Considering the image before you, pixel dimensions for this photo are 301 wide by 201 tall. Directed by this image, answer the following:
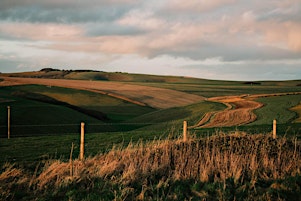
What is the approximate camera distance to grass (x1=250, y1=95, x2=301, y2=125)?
39041 millimetres

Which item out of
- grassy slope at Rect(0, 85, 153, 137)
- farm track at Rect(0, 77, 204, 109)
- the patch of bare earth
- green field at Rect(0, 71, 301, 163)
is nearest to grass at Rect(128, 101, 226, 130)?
green field at Rect(0, 71, 301, 163)

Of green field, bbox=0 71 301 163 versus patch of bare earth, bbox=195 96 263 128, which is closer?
green field, bbox=0 71 301 163

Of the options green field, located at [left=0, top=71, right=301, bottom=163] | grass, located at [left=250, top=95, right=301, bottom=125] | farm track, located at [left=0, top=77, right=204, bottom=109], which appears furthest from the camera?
farm track, located at [left=0, top=77, right=204, bottom=109]

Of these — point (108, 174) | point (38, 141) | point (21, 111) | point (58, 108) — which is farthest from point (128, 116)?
point (108, 174)

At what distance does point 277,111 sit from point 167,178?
35.9m

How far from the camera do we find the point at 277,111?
148ft

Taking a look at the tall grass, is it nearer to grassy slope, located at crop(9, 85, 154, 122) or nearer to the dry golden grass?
the dry golden grass

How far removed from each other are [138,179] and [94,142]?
12.0m

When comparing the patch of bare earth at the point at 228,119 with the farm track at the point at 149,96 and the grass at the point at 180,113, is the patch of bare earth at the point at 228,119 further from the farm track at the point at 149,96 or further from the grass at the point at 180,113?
the farm track at the point at 149,96

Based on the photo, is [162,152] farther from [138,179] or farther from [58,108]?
[58,108]

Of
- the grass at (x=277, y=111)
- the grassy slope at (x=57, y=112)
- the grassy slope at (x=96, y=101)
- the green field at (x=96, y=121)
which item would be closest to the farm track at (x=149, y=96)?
the grassy slope at (x=96, y=101)

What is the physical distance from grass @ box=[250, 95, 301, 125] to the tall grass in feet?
79.7

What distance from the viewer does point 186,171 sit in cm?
1280

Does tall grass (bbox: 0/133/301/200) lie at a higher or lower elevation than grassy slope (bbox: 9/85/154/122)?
higher
